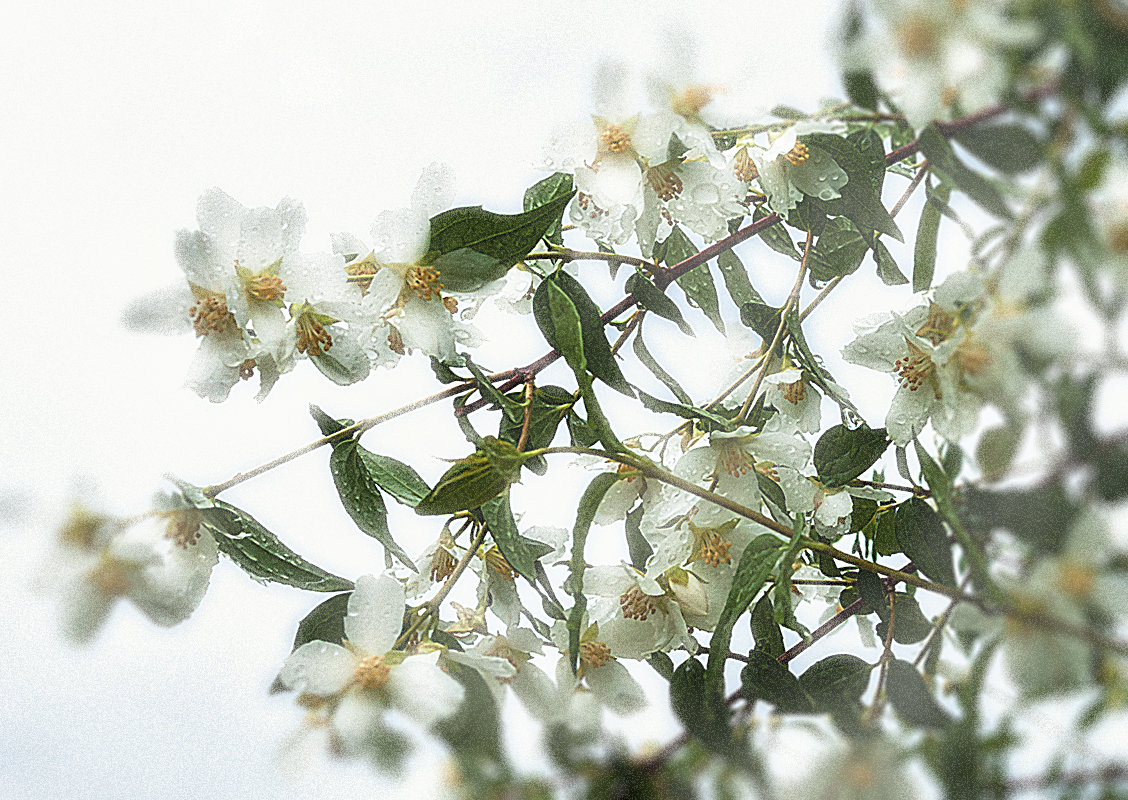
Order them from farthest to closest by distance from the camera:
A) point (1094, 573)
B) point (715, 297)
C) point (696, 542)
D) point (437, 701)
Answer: point (715, 297)
point (696, 542)
point (437, 701)
point (1094, 573)

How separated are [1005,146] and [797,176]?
30 cm

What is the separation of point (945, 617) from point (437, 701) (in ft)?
0.71

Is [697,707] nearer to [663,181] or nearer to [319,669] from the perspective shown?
[319,669]

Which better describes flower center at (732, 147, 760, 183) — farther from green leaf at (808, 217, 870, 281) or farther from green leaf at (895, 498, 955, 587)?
green leaf at (895, 498, 955, 587)

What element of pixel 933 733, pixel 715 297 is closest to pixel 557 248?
pixel 715 297

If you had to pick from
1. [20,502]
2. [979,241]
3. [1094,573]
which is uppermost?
[20,502]

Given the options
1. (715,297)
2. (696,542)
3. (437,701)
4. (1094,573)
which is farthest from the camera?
(715,297)

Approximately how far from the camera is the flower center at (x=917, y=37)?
0.24m

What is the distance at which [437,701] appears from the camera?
38 cm

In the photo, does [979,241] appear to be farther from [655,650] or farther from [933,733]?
[655,650]

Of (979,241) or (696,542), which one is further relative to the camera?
(696,542)

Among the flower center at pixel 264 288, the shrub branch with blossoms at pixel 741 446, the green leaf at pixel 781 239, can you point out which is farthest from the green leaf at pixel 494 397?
the green leaf at pixel 781 239

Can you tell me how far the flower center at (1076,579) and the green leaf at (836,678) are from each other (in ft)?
0.69

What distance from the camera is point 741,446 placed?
0.50 metres
